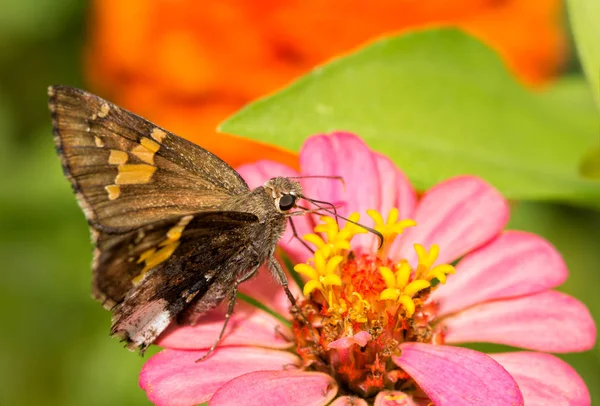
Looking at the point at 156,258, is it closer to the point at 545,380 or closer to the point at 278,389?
the point at 278,389

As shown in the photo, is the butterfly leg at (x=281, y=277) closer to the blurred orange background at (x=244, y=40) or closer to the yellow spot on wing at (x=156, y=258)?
the yellow spot on wing at (x=156, y=258)

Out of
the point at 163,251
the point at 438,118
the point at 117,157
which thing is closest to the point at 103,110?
the point at 117,157

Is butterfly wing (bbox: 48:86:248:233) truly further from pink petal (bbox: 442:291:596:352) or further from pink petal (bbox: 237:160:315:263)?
pink petal (bbox: 442:291:596:352)

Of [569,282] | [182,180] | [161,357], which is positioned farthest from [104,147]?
[569,282]

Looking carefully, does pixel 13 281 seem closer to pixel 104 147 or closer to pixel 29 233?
pixel 29 233

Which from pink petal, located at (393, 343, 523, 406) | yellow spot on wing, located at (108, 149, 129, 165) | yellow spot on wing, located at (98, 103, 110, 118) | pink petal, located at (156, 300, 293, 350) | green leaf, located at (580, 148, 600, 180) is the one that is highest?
yellow spot on wing, located at (98, 103, 110, 118)

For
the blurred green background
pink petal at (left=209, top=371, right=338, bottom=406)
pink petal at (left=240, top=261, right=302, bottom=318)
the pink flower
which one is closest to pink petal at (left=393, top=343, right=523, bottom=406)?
the pink flower
